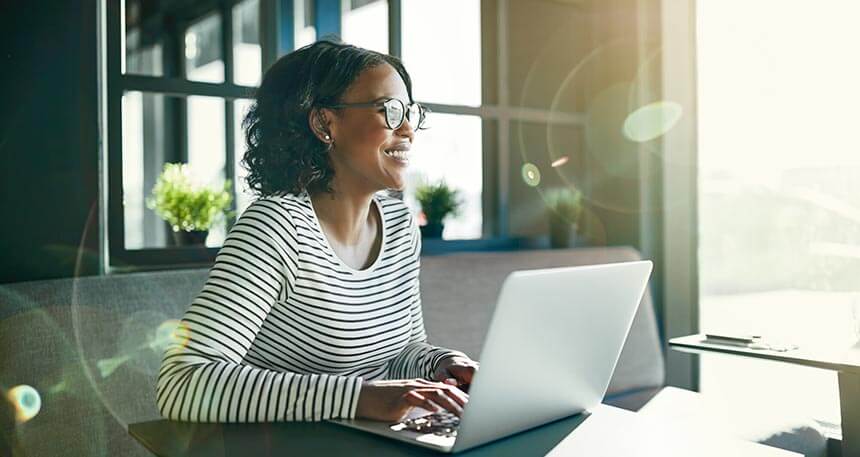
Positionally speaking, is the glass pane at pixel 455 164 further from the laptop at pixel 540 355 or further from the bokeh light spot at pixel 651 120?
the laptop at pixel 540 355

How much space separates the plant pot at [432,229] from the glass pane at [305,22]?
812 millimetres

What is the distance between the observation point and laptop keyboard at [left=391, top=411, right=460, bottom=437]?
1039 millimetres

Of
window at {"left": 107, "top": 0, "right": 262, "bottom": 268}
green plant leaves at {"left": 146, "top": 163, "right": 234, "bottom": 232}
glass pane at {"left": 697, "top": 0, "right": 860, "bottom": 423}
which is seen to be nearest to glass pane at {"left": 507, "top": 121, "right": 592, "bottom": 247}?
glass pane at {"left": 697, "top": 0, "right": 860, "bottom": 423}

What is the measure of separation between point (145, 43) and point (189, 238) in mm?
3669

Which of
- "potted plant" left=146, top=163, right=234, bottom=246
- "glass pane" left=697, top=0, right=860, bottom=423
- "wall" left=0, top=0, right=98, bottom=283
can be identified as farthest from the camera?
"glass pane" left=697, top=0, right=860, bottom=423

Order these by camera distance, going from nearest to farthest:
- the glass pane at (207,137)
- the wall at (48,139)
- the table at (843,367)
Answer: the table at (843,367), the wall at (48,139), the glass pane at (207,137)

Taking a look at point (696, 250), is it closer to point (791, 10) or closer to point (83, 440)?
point (791, 10)

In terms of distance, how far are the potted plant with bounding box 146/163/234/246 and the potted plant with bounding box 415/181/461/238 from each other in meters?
0.86

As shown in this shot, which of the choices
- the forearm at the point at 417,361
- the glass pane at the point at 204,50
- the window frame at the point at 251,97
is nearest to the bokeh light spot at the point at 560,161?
the window frame at the point at 251,97

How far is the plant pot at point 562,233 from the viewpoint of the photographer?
3.20 m

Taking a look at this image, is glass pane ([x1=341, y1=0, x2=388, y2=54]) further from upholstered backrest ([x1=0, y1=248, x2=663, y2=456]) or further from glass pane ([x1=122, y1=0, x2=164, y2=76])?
glass pane ([x1=122, y1=0, x2=164, y2=76])

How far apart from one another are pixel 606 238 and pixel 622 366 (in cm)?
86

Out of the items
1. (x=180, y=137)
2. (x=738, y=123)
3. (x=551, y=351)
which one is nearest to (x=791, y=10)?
(x=738, y=123)

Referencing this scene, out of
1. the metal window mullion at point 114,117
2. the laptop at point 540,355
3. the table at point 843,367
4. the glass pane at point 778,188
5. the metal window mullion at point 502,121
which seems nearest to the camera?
the laptop at point 540,355
